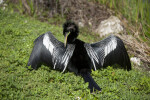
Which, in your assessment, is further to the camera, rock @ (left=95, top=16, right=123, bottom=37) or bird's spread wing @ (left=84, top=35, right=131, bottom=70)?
rock @ (left=95, top=16, right=123, bottom=37)

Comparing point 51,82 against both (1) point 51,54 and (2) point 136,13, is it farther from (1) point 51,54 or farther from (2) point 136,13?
(2) point 136,13

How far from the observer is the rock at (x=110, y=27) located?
23.1ft

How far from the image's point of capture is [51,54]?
12.8 feet

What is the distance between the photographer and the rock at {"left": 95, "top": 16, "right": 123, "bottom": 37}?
7051 mm

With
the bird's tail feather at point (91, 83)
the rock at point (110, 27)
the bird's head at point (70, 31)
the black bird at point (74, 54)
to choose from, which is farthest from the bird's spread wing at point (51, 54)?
the rock at point (110, 27)

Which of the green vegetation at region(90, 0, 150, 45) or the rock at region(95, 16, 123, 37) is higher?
the green vegetation at region(90, 0, 150, 45)

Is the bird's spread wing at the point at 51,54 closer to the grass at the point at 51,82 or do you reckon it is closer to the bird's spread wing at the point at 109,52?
the grass at the point at 51,82

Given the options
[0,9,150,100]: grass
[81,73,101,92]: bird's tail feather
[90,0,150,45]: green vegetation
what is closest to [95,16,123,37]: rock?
[90,0,150,45]: green vegetation

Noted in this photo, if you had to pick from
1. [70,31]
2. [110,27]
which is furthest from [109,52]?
[110,27]

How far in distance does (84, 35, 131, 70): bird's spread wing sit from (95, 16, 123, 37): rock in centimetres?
287

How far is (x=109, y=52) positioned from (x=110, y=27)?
3279 mm

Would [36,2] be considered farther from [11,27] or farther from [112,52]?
[112,52]

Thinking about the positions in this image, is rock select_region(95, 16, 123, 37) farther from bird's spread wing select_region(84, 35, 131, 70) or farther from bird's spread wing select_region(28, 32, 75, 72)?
bird's spread wing select_region(28, 32, 75, 72)

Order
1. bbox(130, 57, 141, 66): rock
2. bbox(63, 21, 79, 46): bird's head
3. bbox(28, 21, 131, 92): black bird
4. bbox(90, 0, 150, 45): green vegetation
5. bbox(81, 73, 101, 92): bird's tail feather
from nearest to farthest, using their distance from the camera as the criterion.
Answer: bbox(81, 73, 101, 92): bird's tail feather, bbox(28, 21, 131, 92): black bird, bbox(63, 21, 79, 46): bird's head, bbox(130, 57, 141, 66): rock, bbox(90, 0, 150, 45): green vegetation
